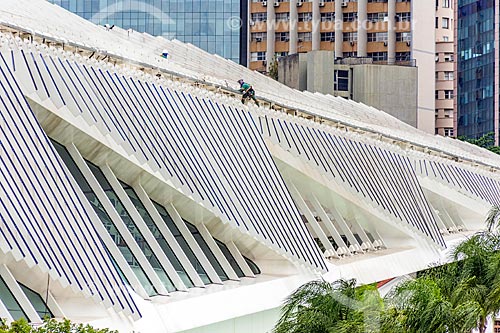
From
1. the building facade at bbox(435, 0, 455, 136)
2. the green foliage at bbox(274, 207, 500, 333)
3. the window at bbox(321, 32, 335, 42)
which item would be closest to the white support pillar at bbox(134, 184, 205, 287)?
the green foliage at bbox(274, 207, 500, 333)

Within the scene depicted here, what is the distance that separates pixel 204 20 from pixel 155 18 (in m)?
3.43

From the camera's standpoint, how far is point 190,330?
2202cm

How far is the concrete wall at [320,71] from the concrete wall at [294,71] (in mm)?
556

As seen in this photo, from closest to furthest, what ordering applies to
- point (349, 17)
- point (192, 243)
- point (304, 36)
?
point (192, 243), point (349, 17), point (304, 36)

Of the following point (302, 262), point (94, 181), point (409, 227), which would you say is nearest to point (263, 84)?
point (409, 227)

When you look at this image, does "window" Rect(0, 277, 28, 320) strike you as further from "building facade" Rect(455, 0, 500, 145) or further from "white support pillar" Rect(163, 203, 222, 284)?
"building facade" Rect(455, 0, 500, 145)

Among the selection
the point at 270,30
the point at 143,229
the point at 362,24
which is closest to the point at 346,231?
the point at 143,229

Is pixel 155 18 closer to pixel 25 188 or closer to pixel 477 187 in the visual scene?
pixel 477 187

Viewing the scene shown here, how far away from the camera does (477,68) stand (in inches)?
4252

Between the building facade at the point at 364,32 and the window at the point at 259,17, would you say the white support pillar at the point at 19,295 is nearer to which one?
the building facade at the point at 364,32

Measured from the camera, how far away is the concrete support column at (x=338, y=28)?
76.1 meters

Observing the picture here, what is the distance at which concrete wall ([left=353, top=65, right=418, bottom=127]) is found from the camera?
65500 mm

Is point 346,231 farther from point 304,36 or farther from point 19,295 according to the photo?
point 304,36

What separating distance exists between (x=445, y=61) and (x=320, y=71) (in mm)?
29804
